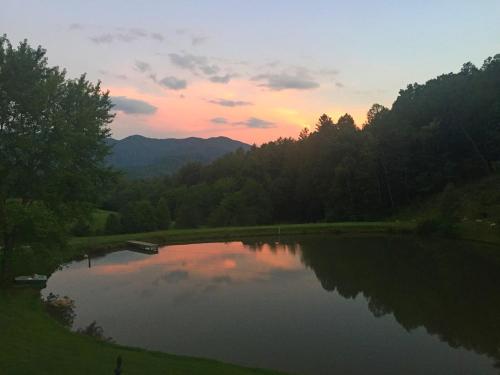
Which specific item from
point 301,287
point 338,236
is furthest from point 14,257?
point 338,236

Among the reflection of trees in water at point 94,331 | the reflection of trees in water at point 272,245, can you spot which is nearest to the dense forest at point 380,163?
the reflection of trees in water at point 272,245

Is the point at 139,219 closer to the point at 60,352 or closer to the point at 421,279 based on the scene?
the point at 421,279

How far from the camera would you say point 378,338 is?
18.7 metres

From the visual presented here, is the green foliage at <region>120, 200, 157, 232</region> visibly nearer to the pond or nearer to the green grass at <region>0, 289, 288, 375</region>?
the pond

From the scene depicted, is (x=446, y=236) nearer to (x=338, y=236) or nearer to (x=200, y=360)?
(x=338, y=236)

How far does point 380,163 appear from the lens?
65.8 metres

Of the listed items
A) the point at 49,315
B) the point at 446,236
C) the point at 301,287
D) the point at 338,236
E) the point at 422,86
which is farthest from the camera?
the point at 422,86

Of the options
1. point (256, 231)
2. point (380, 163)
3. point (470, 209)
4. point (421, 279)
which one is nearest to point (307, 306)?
point (421, 279)

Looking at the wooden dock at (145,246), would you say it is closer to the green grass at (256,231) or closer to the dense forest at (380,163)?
the green grass at (256,231)

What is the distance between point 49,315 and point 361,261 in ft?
74.7

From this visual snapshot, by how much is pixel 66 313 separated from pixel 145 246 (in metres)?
19.6

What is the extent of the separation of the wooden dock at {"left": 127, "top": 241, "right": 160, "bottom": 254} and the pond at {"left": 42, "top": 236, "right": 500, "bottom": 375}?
188 centimetres

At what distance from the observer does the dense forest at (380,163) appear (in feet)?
205

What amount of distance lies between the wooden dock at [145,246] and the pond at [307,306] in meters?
1.88
